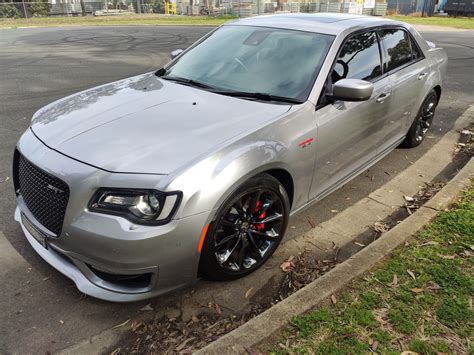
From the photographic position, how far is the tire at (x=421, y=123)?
5173mm

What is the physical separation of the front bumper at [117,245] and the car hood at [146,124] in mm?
97

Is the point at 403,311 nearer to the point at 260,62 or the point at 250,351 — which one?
the point at 250,351

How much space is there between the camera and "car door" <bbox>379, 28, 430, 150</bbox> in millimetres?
4320

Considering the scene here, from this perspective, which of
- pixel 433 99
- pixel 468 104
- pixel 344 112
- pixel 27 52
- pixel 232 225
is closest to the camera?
pixel 232 225

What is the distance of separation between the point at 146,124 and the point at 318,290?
1619mm

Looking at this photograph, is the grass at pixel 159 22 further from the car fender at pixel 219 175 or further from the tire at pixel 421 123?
the car fender at pixel 219 175

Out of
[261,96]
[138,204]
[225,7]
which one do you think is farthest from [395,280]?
[225,7]

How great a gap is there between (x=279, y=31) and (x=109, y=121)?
5.91ft

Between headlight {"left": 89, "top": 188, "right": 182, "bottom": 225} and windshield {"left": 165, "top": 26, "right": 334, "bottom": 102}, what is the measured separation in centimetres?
139

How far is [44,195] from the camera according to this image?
2.64m

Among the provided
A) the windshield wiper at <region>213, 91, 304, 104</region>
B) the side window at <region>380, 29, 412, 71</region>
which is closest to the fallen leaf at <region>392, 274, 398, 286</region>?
the windshield wiper at <region>213, 91, 304, 104</region>

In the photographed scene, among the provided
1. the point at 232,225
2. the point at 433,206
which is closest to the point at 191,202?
the point at 232,225

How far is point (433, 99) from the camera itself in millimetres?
Result: 5492

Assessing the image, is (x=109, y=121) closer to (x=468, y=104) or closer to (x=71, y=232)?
(x=71, y=232)
